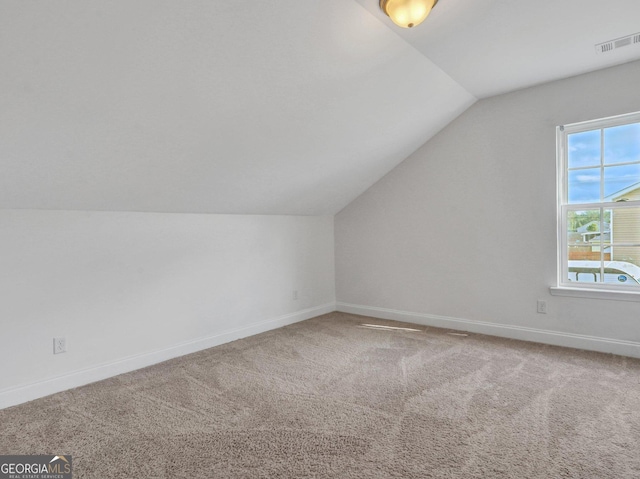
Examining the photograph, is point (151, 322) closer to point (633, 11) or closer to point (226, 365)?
point (226, 365)

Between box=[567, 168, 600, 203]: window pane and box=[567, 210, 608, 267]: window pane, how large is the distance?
0.39ft

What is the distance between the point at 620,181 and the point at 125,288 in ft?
13.9

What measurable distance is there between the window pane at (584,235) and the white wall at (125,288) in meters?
2.84

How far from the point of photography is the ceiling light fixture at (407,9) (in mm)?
2141

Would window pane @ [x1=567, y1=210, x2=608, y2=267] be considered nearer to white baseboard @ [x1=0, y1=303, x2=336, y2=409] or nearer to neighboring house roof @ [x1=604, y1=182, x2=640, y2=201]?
neighboring house roof @ [x1=604, y1=182, x2=640, y2=201]

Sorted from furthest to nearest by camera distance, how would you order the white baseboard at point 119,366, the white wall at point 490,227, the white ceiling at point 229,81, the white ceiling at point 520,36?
the white wall at point 490,227, the white baseboard at point 119,366, the white ceiling at point 520,36, the white ceiling at point 229,81

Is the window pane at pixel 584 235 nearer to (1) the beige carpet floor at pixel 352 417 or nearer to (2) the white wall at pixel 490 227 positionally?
(2) the white wall at pixel 490 227

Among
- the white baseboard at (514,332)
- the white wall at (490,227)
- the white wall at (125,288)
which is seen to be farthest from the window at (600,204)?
the white wall at (125,288)

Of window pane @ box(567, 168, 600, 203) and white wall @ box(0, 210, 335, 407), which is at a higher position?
window pane @ box(567, 168, 600, 203)

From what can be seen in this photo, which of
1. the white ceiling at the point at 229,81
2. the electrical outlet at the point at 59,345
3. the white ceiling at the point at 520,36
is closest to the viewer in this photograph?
the white ceiling at the point at 229,81

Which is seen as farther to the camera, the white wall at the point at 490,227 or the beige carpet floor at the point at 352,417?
the white wall at the point at 490,227

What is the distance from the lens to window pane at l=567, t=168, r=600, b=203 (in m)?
3.51

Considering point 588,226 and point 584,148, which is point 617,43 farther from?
point 588,226

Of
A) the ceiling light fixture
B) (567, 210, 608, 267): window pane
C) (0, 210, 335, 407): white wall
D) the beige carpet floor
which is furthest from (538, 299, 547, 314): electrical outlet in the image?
the ceiling light fixture
